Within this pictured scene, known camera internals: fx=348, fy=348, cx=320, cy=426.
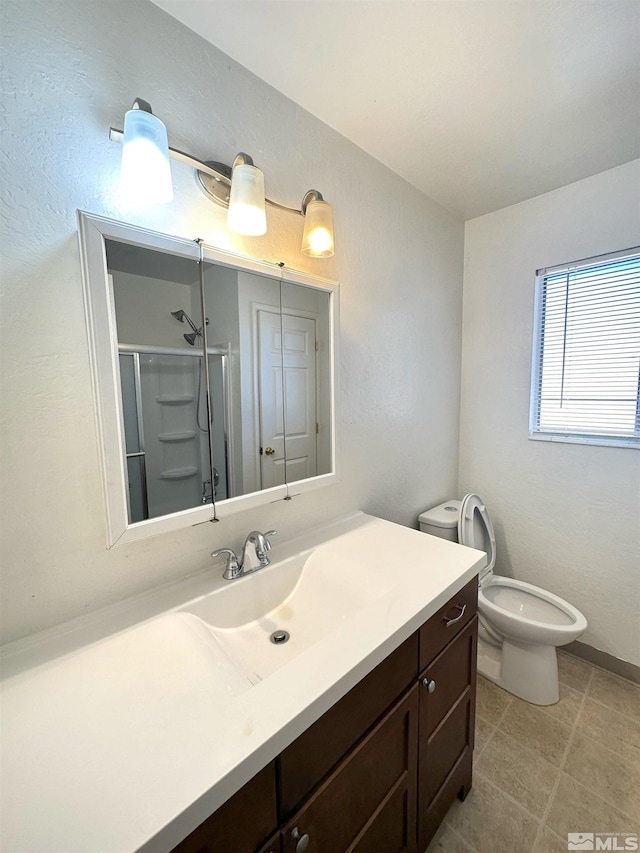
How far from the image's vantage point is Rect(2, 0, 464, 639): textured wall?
2.32ft

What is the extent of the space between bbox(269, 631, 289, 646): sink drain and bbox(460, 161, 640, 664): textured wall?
1540 mm

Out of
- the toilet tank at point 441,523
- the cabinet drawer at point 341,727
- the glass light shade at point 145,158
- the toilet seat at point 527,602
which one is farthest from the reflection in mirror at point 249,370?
the toilet seat at point 527,602

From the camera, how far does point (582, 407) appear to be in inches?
68.1

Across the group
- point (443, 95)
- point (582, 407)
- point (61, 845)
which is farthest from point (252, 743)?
point (582, 407)

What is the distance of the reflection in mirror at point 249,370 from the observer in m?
1.01

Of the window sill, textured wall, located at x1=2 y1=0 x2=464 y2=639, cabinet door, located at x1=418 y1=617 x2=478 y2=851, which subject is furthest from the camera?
the window sill

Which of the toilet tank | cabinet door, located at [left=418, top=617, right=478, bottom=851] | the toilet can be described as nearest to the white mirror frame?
cabinet door, located at [left=418, top=617, right=478, bottom=851]

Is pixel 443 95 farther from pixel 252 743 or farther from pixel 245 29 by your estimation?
pixel 252 743

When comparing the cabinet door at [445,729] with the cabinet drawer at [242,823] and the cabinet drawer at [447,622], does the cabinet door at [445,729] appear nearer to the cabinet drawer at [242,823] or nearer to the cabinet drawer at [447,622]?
the cabinet drawer at [447,622]

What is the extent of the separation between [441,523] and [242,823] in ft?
4.58

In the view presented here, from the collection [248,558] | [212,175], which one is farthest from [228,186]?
[248,558]

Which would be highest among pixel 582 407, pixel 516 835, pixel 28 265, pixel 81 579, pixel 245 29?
pixel 245 29

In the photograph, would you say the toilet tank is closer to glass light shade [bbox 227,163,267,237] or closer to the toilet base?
the toilet base

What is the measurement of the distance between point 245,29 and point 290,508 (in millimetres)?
1386
